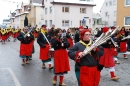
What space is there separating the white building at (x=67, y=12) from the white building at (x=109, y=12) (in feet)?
40.6

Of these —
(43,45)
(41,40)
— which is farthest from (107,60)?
(41,40)

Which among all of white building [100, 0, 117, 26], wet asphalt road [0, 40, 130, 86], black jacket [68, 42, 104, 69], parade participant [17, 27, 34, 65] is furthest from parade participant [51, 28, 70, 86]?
white building [100, 0, 117, 26]

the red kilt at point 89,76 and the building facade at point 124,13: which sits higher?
the building facade at point 124,13

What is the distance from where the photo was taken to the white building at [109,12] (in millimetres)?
53350

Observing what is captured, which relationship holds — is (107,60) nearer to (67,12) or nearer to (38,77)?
(38,77)

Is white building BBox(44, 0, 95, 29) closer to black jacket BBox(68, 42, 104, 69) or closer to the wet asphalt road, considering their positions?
the wet asphalt road

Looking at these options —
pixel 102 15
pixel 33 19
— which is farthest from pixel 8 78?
pixel 102 15

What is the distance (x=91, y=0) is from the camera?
44.0 metres

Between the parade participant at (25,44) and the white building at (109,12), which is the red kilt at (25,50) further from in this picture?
the white building at (109,12)

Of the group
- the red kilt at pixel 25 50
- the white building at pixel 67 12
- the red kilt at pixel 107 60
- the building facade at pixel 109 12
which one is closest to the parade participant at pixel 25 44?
the red kilt at pixel 25 50

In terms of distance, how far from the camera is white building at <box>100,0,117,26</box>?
53.3 meters

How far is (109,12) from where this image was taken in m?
55.4

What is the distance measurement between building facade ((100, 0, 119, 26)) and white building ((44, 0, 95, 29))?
12244mm

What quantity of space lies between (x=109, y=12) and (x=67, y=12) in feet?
62.4
